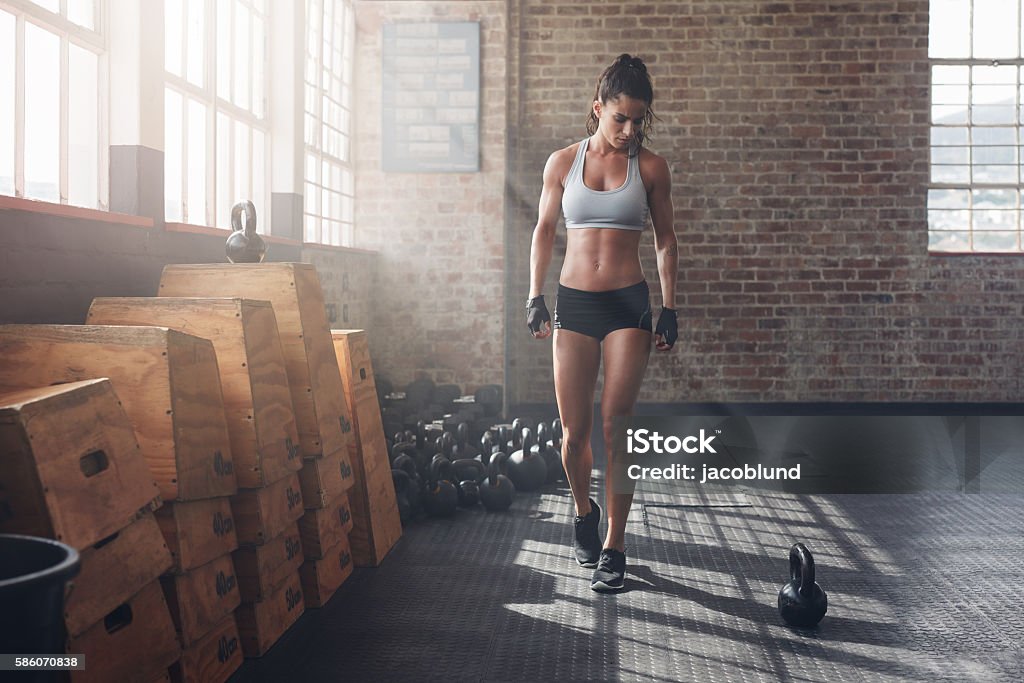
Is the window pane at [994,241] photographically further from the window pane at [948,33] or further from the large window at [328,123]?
the large window at [328,123]

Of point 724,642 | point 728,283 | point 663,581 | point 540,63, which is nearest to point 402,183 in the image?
point 540,63

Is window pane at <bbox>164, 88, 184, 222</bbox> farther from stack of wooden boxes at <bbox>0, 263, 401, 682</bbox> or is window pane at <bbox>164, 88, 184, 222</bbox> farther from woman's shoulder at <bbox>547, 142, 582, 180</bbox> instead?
woman's shoulder at <bbox>547, 142, 582, 180</bbox>

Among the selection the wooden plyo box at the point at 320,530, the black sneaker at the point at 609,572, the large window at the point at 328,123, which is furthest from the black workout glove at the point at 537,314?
the large window at the point at 328,123

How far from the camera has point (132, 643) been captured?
1979mm

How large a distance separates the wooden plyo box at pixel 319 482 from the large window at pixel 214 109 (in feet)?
5.38

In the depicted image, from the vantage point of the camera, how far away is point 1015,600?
3123 mm

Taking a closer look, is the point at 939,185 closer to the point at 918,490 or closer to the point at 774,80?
the point at 774,80

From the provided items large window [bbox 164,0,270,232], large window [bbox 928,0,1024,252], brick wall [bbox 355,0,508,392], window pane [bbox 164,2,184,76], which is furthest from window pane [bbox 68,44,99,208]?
large window [bbox 928,0,1024,252]

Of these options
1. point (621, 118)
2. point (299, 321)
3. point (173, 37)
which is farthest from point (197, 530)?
point (173, 37)

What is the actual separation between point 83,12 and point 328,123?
3341 millimetres

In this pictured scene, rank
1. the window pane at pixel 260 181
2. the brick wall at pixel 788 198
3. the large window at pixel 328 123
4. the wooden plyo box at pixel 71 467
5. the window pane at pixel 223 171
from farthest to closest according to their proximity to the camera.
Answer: the brick wall at pixel 788 198 → the large window at pixel 328 123 → the window pane at pixel 260 181 → the window pane at pixel 223 171 → the wooden plyo box at pixel 71 467

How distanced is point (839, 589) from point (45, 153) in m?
3.10

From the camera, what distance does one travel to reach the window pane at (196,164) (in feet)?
14.5

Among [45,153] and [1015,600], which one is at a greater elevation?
[45,153]
